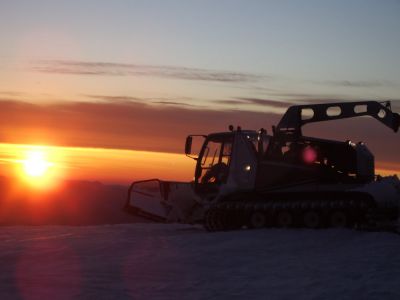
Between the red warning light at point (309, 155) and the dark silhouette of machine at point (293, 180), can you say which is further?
the red warning light at point (309, 155)

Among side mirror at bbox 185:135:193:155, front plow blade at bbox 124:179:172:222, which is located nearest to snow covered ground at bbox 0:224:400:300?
side mirror at bbox 185:135:193:155

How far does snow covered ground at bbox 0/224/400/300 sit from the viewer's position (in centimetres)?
1142

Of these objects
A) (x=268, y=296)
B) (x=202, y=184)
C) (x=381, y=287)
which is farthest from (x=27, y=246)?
(x=381, y=287)

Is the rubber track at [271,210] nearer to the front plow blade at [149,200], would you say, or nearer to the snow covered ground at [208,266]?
the snow covered ground at [208,266]

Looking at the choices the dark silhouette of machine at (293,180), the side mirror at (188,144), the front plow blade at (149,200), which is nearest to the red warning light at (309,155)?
the dark silhouette of machine at (293,180)

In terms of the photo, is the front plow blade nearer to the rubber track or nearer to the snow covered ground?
the rubber track

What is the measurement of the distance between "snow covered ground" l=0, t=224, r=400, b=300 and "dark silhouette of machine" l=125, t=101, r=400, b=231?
1001 millimetres

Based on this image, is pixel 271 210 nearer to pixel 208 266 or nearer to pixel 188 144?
pixel 188 144

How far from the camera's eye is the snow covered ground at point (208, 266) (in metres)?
11.4

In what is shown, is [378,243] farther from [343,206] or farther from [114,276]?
[114,276]

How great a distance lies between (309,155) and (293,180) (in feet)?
3.00

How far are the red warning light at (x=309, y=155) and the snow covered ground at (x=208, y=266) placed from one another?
257 centimetres

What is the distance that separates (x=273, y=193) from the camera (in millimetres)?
20094

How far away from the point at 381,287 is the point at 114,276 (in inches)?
197
